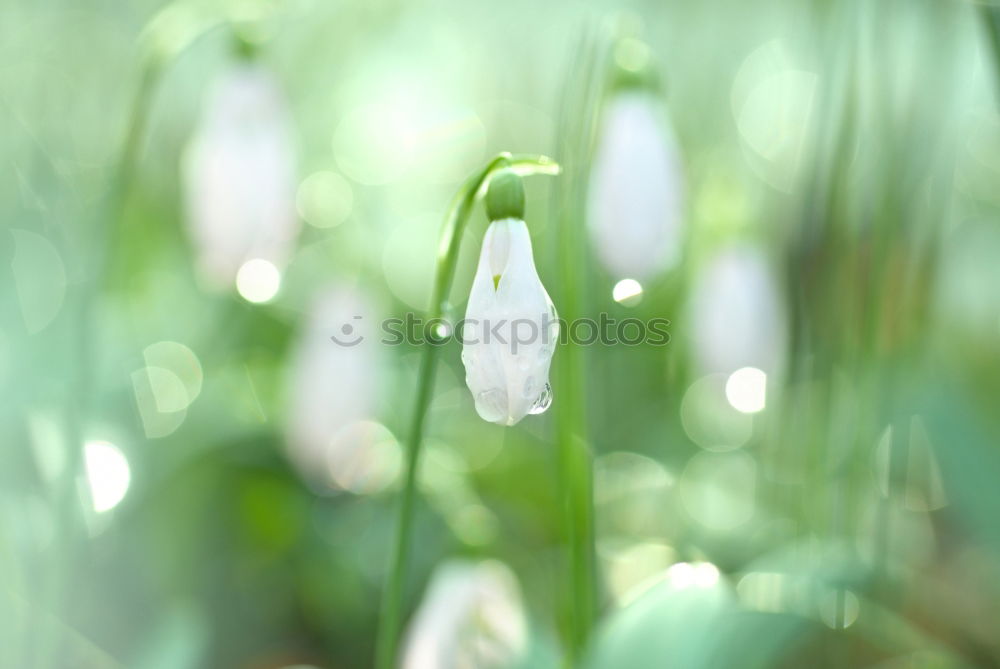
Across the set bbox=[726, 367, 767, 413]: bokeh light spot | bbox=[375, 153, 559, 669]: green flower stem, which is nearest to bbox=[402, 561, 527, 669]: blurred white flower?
bbox=[375, 153, 559, 669]: green flower stem

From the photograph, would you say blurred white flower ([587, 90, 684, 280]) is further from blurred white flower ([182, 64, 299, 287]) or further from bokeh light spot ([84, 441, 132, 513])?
bokeh light spot ([84, 441, 132, 513])

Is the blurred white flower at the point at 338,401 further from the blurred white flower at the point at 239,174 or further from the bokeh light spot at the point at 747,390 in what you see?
the bokeh light spot at the point at 747,390

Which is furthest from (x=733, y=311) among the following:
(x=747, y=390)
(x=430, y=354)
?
(x=430, y=354)

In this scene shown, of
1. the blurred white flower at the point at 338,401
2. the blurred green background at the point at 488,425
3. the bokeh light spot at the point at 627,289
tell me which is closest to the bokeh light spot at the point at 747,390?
the blurred green background at the point at 488,425

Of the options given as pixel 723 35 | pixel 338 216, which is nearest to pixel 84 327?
pixel 338 216

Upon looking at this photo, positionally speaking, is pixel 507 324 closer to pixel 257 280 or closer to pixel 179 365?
pixel 257 280

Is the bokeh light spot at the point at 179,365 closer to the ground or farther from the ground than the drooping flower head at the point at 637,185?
closer to the ground
